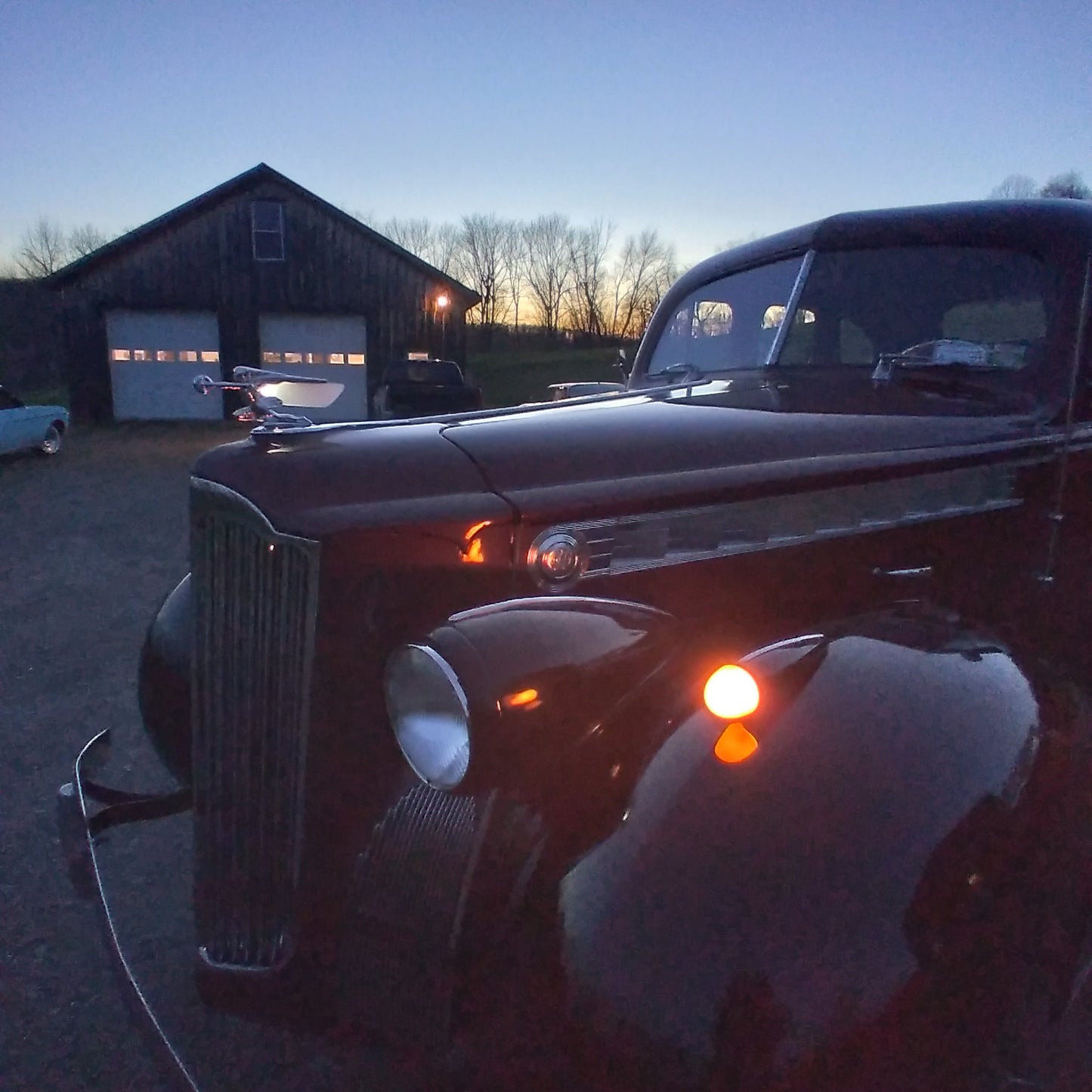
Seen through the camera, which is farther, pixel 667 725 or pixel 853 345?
pixel 853 345

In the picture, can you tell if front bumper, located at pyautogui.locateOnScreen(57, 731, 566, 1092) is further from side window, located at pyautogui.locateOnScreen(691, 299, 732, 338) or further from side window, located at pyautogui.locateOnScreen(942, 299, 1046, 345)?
side window, located at pyautogui.locateOnScreen(691, 299, 732, 338)

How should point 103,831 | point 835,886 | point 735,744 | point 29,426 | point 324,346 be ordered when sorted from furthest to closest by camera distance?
point 324,346 < point 29,426 < point 103,831 < point 735,744 < point 835,886

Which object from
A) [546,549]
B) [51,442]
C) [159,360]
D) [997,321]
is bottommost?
[51,442]

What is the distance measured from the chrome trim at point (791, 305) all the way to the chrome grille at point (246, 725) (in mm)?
1963

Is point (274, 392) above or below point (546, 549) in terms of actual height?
above

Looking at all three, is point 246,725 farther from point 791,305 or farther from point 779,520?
point 791,305

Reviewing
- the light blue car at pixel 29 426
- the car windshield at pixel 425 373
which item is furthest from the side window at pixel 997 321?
the light blue car at pixel 29 426

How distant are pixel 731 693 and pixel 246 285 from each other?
903 inches

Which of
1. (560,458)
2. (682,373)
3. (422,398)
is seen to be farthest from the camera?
(422,398)

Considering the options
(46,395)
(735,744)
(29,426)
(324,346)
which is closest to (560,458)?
(735,744)

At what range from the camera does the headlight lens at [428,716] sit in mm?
1603

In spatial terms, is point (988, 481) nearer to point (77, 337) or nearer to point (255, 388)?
point (255, 388)

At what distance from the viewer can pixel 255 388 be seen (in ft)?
8.50

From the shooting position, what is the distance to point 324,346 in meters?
22.6
